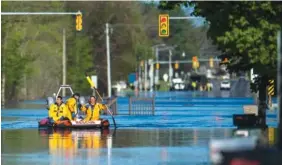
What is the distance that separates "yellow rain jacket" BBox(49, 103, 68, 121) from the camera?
3672cm

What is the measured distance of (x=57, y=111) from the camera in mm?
36938

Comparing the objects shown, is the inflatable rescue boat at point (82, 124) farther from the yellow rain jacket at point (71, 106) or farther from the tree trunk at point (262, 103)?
the tree trunk at point (262, 103)

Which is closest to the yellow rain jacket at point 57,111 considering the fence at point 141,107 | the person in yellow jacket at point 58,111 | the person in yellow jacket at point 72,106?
the person in yellow jacket at point 58,111

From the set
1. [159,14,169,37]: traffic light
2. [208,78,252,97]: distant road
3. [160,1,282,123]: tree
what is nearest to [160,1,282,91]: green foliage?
[160,1,282,123]: tree

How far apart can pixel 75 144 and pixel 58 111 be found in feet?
28.6

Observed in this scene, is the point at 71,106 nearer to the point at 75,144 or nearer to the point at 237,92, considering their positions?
the point at 75,144

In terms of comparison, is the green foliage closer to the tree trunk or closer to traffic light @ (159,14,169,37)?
the tree trunk

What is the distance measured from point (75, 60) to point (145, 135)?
70.1 m

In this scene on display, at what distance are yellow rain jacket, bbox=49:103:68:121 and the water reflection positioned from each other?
1110 millimetres

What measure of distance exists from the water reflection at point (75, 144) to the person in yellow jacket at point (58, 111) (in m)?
1.12

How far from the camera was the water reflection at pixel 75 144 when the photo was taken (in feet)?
76.5

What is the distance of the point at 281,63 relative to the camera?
10766mm

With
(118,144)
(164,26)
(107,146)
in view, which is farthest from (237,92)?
(107,146)

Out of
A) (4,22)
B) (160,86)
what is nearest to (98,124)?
(4,22)
